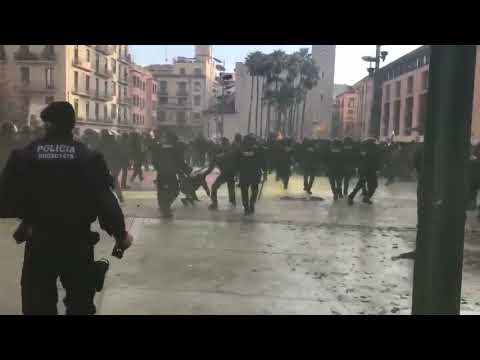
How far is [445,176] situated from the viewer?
273cm

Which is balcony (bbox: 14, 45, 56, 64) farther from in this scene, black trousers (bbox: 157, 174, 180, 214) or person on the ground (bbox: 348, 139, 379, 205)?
person on the ground (bbox: 348, 139, 379, 205)

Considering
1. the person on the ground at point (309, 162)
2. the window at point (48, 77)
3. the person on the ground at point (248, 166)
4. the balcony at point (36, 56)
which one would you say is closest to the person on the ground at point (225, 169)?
the person on the ground at point (248, 166)

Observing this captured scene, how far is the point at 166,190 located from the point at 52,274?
6.07 metres

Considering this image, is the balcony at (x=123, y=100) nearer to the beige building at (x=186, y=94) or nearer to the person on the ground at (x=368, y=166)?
the beige building at (x=186, y=94)

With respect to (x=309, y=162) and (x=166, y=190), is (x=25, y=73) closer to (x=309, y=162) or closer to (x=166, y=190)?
(x=309, y=162)

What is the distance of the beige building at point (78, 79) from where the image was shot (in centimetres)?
4028
